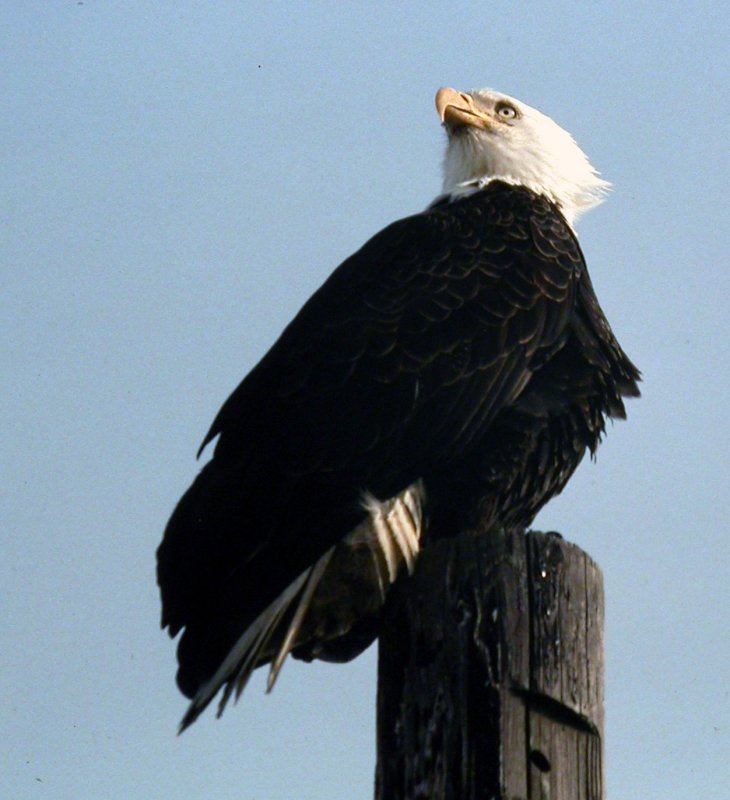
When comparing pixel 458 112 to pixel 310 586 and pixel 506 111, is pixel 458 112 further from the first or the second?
pixel 310 586

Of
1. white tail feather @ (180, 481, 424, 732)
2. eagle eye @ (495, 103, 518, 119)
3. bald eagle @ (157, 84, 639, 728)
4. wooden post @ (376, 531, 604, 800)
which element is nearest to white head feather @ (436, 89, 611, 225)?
eagle eye @ (495, 103, 518, 119)

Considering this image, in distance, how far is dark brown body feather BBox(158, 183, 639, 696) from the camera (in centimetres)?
404

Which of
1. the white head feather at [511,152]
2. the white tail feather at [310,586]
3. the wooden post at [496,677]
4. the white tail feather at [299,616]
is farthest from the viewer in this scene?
the white head feather at [511,152]

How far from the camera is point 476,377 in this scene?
14.7 ft

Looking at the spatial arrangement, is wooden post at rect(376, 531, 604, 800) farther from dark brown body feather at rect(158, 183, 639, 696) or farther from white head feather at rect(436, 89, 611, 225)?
white head feather at rect(436, 89, 611, 225)

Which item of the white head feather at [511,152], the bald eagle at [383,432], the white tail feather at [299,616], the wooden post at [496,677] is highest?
the white head feather at [511,152]

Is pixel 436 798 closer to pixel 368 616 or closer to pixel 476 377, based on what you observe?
pixel 368 616

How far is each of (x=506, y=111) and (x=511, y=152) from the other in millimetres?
322

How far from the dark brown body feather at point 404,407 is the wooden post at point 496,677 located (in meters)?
0.79

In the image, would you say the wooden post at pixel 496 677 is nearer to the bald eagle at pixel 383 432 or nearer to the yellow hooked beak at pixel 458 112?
the bald eagle at pixel 383 432

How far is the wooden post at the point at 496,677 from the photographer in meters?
2.96

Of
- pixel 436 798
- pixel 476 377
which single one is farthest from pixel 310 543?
pixel 436 798

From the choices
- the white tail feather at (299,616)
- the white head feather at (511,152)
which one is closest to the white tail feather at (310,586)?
the white tail feather at (299,616)

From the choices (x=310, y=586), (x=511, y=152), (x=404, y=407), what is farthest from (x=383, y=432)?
(x=511, y=152)
